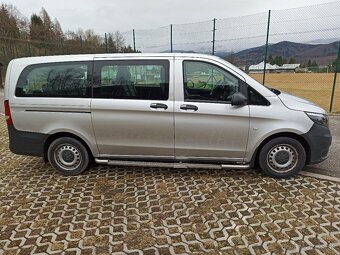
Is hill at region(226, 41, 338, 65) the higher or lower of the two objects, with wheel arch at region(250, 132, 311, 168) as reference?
higher

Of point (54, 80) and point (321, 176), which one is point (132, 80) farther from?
point (321, 176)

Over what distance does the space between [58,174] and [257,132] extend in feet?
10.2

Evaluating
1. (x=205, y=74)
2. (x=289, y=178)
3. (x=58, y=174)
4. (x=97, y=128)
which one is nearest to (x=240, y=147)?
(x=289, y=178)

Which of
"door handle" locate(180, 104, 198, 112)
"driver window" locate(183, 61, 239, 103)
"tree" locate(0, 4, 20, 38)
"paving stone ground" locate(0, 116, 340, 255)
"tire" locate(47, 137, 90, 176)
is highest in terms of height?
"tree" locate(0, 4, 20, 38)

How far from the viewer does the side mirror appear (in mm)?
3783

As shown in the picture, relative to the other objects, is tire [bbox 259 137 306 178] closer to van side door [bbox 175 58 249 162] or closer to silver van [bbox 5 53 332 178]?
silver van [bbox 5 53 332 178]

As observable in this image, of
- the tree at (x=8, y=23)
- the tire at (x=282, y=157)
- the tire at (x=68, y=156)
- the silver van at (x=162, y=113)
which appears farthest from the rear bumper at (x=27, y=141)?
the tree at (x=8, y=23)

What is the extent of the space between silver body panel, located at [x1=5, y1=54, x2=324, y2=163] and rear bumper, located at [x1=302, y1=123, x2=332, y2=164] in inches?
4.5

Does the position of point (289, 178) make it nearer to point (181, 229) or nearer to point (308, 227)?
point (308, 227)

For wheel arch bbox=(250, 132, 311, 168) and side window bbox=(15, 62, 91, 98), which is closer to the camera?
wheel arch bbox=(250, 132, 311, 168)

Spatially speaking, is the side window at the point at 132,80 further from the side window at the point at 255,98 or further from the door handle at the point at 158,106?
the side window at the point at 255,98

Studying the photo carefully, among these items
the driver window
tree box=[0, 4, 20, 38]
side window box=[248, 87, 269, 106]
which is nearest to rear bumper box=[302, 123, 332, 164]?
side window box=[248, 87, 269, 106]

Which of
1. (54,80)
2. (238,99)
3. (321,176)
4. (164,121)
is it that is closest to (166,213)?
(164,121)

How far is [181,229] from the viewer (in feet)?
9.71
